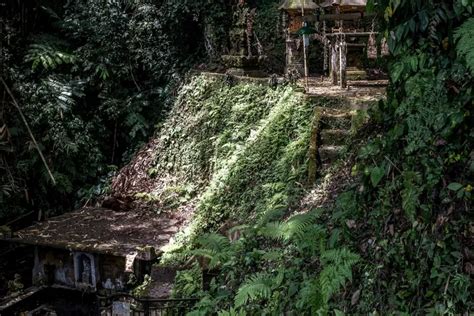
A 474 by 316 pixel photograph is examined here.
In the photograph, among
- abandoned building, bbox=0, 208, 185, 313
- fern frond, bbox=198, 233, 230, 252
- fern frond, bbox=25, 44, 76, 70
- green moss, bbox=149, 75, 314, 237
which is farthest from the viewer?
fern frond, bbox=25, 44, 76, 70

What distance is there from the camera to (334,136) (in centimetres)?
694

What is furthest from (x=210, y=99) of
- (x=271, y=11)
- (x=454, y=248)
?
(x=454, y=248)

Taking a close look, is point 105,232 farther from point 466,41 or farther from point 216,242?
point 466,41

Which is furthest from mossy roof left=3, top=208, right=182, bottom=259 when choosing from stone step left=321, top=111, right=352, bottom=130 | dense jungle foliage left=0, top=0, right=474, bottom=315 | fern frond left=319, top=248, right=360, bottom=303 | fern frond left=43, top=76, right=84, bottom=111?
fern frond left=319, top=248, right=360, bottom=303

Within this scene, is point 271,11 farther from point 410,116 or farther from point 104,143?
point 410,116

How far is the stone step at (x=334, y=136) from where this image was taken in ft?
22.5

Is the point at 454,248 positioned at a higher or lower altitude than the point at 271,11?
lower

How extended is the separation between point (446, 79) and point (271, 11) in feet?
37.7

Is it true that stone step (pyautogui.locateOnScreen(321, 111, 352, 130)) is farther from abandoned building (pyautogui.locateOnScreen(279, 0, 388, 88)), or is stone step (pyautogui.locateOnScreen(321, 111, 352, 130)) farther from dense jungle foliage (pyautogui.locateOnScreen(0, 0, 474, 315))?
abandoned building (pyautogui.locateOnScreen(279, 0, 388, 88))

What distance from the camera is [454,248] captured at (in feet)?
12.0

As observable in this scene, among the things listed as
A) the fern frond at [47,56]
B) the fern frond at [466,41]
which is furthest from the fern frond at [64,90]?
the fern frond at [466,41]

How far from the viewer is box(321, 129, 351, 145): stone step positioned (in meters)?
6.86

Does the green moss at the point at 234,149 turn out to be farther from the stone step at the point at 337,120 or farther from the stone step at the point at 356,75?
the stone step at the point at 356,75

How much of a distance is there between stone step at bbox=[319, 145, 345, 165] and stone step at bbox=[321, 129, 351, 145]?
0.12 m
